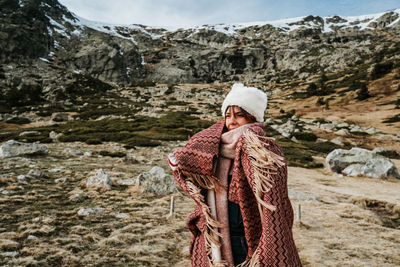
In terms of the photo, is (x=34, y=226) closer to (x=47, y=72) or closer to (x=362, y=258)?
(x=362, y=258)

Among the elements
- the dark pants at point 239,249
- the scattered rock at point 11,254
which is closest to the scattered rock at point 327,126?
the dark pants at point 239,249

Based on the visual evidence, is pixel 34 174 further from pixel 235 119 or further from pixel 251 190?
pixel 251 190

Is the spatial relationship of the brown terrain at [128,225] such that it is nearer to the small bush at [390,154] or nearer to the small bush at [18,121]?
the small bush at [390,154]

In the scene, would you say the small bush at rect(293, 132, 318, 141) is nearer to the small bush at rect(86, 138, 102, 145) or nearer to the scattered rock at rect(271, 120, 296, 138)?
the scattered rock at rect(271, 120, 296, 138)

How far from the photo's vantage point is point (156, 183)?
28.3 feet

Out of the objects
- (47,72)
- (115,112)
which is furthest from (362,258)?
(47,72)

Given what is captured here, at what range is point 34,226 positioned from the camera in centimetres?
500

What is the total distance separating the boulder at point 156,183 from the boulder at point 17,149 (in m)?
8.21

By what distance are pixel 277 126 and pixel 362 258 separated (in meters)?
31.6

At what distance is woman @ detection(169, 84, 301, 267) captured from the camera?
1.58 metres

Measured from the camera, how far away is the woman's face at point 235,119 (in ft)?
7.02

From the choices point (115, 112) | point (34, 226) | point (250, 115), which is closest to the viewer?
point (250, 115)

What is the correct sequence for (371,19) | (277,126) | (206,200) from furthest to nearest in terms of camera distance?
1. (371,19)
2. (277,126)
3. (206,200)

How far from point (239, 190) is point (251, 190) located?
0.29ft
